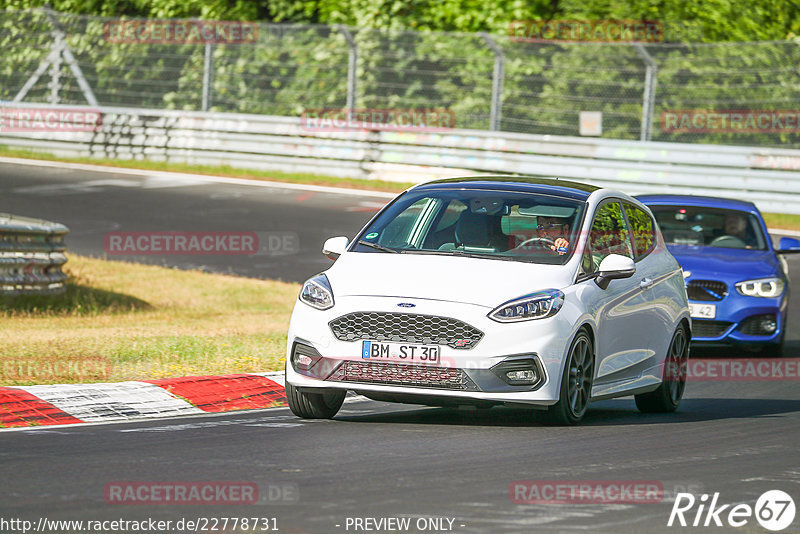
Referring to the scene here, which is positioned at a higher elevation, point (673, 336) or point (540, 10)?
point (540, 10)

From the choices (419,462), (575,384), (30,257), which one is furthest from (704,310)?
(30,257)

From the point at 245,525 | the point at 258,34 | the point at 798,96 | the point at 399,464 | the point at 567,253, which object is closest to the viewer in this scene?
the point at 245,525

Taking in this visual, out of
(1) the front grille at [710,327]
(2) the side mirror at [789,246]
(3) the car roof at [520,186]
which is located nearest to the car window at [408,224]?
(3) the car roof at [520,186]

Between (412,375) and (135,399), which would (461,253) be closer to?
(412,375)

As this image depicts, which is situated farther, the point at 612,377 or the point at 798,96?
the point at 798,96

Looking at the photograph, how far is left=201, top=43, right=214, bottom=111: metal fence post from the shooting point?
2856cm

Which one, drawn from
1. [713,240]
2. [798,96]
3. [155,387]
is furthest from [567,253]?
[798,96]

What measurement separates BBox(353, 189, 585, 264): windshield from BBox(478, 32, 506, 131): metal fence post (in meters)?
16.9

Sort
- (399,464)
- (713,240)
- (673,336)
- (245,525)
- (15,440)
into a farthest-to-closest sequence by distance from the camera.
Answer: (713,240), (673,336), (15,440), (399,464), (245,525)

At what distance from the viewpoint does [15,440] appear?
26.0ft

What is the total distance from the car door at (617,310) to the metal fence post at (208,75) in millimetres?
19328

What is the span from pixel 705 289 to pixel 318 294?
5.93m

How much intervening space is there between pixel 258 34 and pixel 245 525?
23892 millimetres

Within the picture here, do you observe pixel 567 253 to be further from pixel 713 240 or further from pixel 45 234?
pixel 45 234
